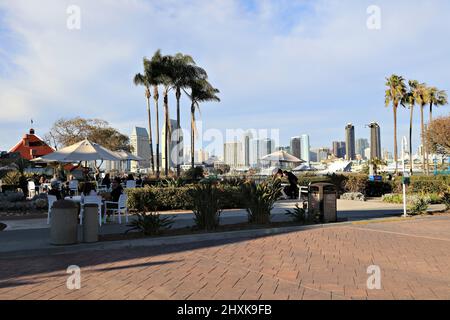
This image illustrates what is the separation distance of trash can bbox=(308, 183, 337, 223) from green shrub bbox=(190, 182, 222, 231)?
293 cm

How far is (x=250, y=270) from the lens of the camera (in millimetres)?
5930

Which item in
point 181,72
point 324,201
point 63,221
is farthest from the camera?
point 181,72

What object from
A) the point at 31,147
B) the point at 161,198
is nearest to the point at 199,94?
the point at 31,147

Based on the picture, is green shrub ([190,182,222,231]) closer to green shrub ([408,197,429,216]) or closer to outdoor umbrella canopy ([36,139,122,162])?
outdoor umbrella canopy ([36,139,122,162])

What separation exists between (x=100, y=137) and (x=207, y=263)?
43614 millimetres

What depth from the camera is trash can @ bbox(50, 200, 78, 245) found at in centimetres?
749

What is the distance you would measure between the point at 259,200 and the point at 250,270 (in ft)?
13.5

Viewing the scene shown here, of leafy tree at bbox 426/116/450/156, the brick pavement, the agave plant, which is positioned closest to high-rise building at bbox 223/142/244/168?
leafy tree at bbox 426/116/450/156

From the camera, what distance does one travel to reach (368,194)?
2097 cm

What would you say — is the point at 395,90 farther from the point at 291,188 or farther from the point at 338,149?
the point at 338,149
